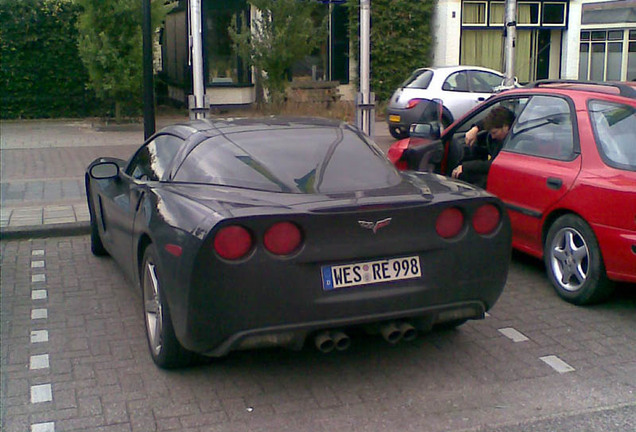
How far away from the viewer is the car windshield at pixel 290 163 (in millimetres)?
4699

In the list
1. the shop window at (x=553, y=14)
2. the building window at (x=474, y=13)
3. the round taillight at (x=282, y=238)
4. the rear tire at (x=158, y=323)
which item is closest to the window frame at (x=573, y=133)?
the round taillight at (x=282, y=238)

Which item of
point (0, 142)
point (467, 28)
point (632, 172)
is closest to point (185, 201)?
point (632, 172)

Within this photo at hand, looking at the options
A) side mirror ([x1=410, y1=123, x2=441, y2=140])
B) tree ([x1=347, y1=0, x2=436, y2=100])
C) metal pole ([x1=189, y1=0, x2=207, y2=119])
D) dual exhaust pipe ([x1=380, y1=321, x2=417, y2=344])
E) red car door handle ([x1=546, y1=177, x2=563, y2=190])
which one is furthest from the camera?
tree ([x1=347, y1=0, x2=436, y2=100])

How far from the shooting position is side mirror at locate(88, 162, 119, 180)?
236 inches

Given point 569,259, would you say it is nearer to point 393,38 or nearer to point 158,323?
point 158,323

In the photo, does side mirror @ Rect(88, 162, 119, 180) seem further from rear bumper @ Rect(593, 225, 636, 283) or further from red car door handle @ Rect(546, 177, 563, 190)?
rear bumper @ Rect(593, 225, 636, 283)

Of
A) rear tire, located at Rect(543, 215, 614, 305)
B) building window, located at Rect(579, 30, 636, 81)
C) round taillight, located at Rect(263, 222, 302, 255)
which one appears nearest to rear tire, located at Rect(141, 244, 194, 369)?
round taillight, located at Rect(263, 222, 302, 255)

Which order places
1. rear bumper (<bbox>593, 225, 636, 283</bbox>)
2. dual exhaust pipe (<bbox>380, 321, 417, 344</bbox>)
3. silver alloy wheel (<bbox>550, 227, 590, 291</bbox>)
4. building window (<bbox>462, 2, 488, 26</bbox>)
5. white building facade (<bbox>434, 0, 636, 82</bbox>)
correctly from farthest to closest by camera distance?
building window (<bbox>462, 2, 488, 26</bbox>) < white building facade (<bbox>434, 0, 636, 82</bbox>) < silver alloy wheel (<bbox>550, 227, 590, 291</bbox>) < rear bumper (<bbox>593, 225, 636, 283</bbox>) < dual exhaust pipe (<bbox>380, 321, 417, 344</bbox>)

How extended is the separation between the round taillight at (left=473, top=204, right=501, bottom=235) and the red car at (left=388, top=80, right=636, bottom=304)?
47.8 inches

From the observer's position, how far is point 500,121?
7.15 m

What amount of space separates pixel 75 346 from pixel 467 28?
20.1 metres

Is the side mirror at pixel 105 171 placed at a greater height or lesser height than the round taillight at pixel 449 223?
greater

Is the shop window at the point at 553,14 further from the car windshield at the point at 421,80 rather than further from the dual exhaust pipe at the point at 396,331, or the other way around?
the dual exhaust pipe at the point at 396,331

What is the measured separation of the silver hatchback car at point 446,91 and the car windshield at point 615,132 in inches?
372
